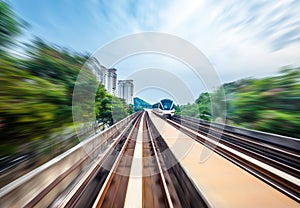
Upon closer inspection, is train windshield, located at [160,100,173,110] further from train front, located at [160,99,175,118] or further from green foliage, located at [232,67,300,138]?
green foliage, located at [232,67,300,138]

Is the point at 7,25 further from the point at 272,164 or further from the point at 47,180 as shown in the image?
the point at 272,164

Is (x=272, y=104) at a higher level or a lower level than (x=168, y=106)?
lower

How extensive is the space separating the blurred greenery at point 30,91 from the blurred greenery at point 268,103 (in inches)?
348

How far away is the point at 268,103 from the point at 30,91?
9.85 metres

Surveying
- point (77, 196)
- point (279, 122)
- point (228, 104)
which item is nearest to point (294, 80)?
point (279, 122)

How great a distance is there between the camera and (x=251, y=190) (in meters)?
2.67

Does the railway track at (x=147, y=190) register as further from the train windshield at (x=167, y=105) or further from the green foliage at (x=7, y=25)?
the train windshield at (x=167, y=105)

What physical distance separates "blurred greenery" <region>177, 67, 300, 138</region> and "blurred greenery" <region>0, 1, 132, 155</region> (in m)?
8.85

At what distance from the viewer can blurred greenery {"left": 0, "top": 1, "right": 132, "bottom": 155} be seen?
2629mm

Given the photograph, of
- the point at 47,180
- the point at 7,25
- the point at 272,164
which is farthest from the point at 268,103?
the point at 7,25

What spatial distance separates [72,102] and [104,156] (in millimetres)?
2133

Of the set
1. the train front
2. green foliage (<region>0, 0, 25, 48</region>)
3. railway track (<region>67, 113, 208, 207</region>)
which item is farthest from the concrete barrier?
the train front

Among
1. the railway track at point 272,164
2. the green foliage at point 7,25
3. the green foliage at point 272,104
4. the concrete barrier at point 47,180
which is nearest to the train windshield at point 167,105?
the green foliage at point 272,104

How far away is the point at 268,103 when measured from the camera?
7.46m
